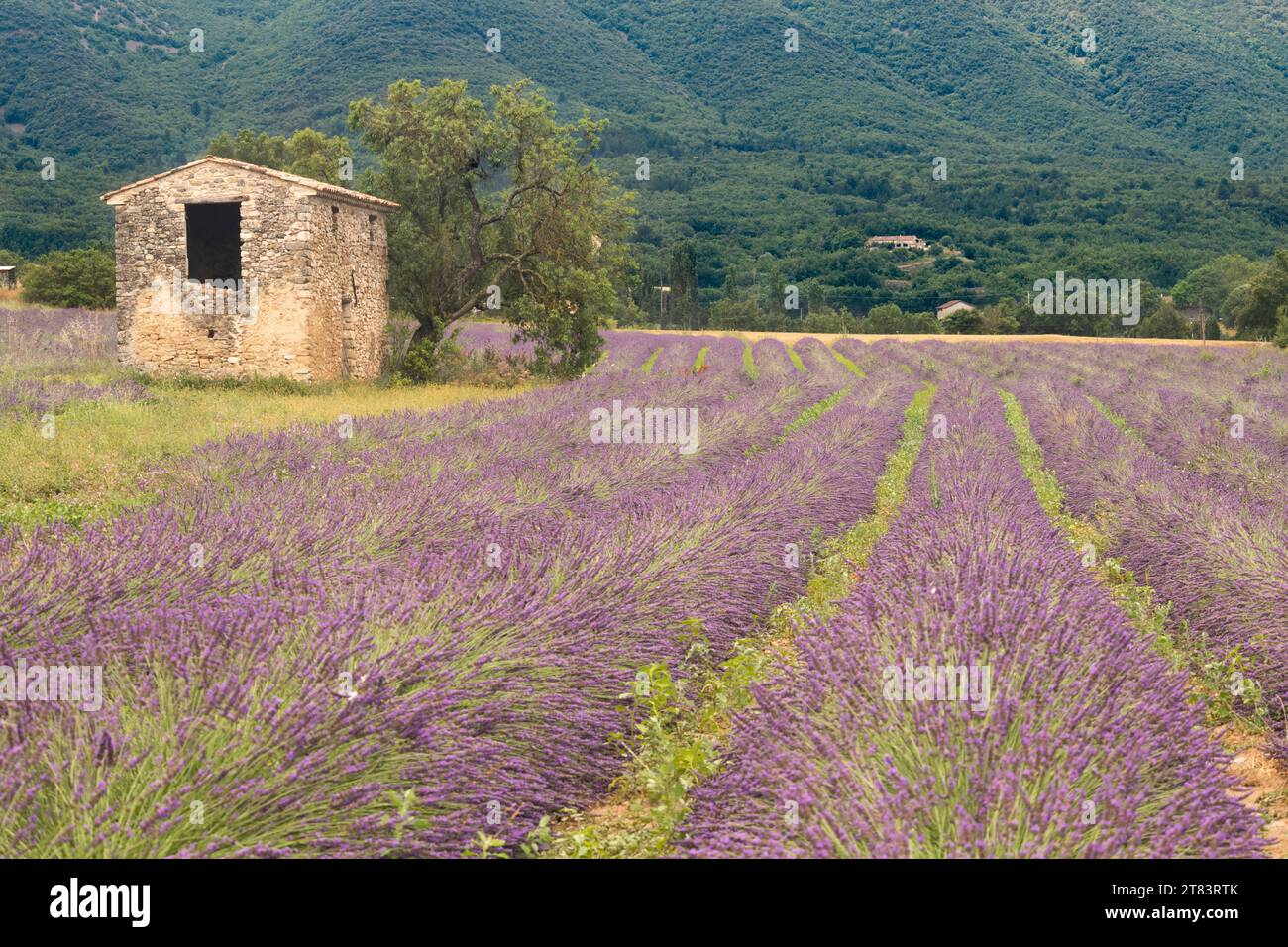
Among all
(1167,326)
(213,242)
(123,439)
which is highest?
(1167,326)

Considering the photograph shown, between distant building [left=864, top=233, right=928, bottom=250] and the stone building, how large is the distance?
69252mm

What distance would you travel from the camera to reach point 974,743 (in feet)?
9.59

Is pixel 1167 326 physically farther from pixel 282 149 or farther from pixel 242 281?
pixel 242 281

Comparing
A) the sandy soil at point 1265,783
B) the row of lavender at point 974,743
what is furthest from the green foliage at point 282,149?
the sandy soil at point 1265,783

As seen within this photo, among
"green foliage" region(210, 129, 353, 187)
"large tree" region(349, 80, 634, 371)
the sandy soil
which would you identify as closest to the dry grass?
"large tree" region(349, 80, 634, 371)

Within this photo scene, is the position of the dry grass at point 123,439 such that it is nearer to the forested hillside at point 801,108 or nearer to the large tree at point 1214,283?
the forested hillside at point 801,108

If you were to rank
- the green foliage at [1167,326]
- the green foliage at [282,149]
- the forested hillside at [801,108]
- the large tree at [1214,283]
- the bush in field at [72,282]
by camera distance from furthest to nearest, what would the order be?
the forested hillside at [801,108] → the large tree at [1214,283] → the green foliage at [1167,326] → the bush in field at [72,282] → the green foliage at [282,149]

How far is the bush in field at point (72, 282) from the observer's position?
1268 inches

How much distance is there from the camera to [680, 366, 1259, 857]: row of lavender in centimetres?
264

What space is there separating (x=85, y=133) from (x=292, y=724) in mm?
79878

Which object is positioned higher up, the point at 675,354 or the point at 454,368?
the point at 675,354

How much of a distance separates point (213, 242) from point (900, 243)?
6863 cm

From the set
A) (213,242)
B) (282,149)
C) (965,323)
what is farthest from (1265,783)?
(965,323)

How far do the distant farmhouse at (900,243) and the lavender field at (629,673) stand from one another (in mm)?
77486
